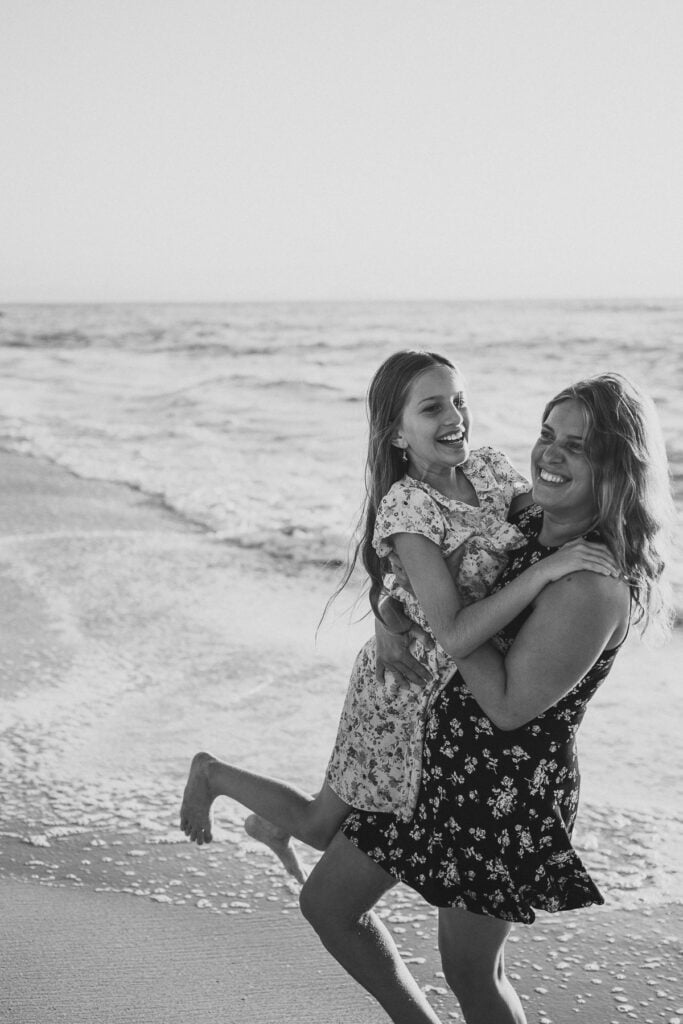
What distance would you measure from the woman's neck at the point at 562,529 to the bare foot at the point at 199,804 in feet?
4.05

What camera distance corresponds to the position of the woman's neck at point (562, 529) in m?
2.42

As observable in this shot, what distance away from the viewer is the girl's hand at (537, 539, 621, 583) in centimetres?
222

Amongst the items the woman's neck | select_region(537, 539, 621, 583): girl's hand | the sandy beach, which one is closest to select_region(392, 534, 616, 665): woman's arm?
select_region(537, 539, 621, 583): girl's hand

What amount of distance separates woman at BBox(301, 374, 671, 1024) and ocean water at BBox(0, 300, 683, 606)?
0.77m

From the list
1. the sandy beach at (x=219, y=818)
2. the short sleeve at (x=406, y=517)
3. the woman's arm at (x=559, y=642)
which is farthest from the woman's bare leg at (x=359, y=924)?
the short sleeve at (x=406, y=517)

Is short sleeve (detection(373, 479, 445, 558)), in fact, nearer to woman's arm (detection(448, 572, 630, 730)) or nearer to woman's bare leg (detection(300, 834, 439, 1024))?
woman's arm (detection(448, 572, 630, 730))

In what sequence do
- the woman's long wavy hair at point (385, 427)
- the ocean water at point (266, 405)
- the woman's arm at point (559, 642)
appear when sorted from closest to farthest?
the woman's arm at point (559, 642) < the woman's long wavy hair at point (385, 427) < the ocean water at point (266, 405)

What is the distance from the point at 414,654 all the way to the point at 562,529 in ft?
1.67

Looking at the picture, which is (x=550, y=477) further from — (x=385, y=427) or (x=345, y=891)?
(x=345, y=891)

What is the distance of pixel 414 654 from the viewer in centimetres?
269

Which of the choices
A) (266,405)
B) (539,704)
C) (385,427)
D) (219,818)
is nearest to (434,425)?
(385,427)

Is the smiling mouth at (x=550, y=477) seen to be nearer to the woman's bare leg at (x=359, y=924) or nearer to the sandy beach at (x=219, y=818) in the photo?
the woman's bare leg at (x=359, y=924)

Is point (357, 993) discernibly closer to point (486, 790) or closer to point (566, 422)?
point (486, 790)

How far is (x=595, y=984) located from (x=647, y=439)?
1.72 meters
